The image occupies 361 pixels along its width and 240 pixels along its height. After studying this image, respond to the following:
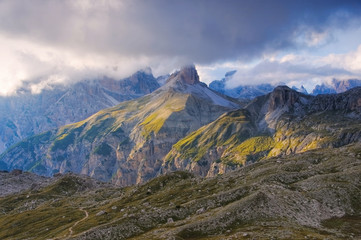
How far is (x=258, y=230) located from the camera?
69.9 metres

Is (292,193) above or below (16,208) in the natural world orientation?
above

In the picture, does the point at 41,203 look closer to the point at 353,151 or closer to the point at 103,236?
the point at 103,236

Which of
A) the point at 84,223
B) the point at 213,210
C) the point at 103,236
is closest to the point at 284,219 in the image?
the point at 213,210

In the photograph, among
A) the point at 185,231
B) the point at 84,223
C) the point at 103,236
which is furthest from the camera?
the point at 84,223

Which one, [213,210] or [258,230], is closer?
[258,230]

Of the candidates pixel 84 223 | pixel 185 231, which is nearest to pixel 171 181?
pixel 84 223

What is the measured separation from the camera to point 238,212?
81375 mm

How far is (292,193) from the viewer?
3556 inches

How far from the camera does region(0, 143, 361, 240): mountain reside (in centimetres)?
7462

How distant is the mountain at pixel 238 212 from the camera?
245 feet

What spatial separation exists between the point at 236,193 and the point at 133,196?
55621mm

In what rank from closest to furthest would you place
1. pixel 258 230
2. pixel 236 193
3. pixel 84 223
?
1. pixel 258 230
2. pixel 236 193
3. pixel 84 223

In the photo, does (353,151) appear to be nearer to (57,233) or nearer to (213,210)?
(213,210)

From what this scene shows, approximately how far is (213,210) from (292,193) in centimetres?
2271
